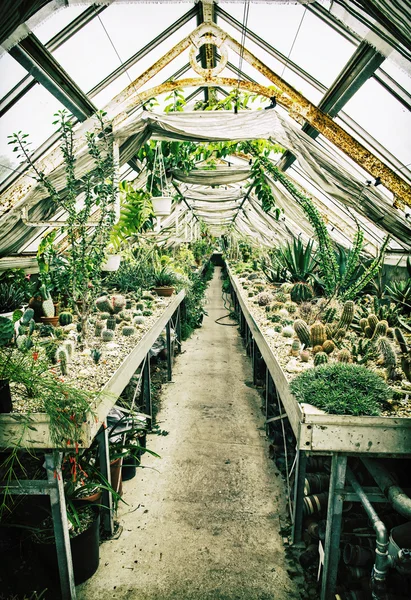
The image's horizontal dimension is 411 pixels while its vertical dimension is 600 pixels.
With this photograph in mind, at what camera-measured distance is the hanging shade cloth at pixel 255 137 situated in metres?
3.44

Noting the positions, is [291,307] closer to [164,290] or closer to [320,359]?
[320,359]

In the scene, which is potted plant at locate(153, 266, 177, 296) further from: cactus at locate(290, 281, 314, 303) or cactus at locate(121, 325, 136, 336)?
cactus at locate(121, 325, 136, 336)

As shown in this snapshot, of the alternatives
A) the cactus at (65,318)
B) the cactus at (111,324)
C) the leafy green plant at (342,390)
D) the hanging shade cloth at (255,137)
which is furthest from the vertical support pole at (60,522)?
the hanging shade cloth at (255,137)

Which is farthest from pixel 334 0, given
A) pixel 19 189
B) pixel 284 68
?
pixel 19 189

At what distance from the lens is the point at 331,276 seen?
11.2ft

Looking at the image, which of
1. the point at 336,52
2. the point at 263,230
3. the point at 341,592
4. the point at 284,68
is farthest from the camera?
the point at 263,230

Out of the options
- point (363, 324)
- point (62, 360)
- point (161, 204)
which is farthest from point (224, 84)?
point (62, 360)

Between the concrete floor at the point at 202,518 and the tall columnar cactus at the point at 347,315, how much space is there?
130cm

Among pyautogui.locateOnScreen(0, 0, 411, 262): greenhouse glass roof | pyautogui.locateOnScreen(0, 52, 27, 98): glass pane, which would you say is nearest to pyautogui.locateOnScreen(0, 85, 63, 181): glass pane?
pyautogui.locateOnScreen(0, 0, 411, 262): greenhouse glass roof

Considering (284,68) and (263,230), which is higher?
(284,68)

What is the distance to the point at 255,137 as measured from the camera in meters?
3.56

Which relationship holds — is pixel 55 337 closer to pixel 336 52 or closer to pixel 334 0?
pixel 334 0

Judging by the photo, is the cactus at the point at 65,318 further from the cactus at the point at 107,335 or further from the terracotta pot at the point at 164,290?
the terracotta pot at the point at 164,290

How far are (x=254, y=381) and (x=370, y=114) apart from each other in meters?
3.24
